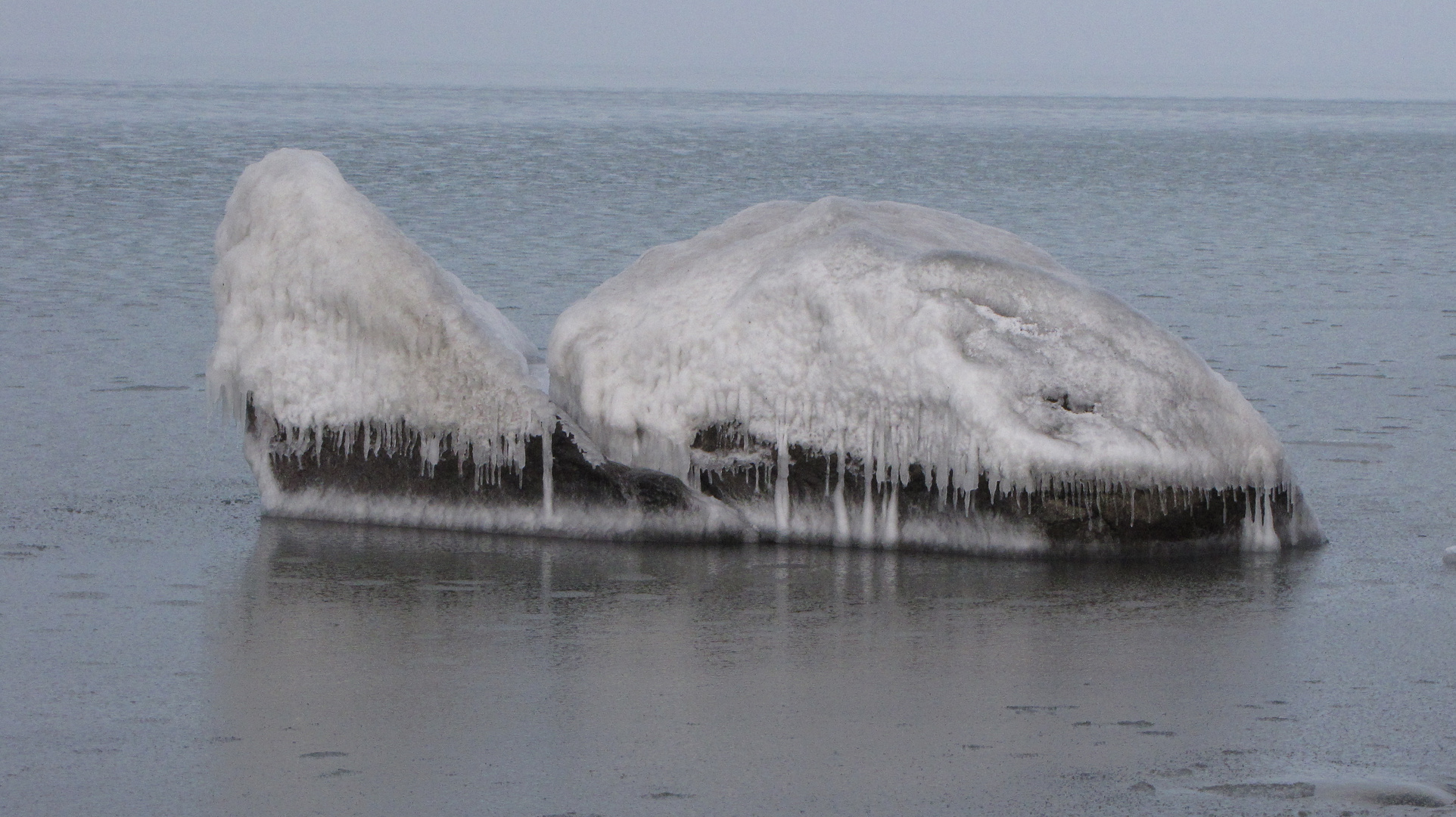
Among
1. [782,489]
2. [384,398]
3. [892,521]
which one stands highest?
[384,398]

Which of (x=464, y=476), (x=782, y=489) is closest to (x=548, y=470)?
(x=464, y=476)

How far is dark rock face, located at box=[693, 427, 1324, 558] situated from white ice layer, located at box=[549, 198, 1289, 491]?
61mm

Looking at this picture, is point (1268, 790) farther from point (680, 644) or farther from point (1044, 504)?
point (1044, 504)

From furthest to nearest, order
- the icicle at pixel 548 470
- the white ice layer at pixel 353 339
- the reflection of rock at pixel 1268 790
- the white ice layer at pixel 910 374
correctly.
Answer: the white ice layer at pixel 353 339
the icicle at pixel 548 470
the white ice layer at pixel 910 374
the reflection of rock at pixel 1268 790

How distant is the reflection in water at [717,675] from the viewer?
16.3ft

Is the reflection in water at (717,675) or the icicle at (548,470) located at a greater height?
the icicle at (548,470)

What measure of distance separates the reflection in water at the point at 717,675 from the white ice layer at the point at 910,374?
1.40ft

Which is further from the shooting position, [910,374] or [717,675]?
[910,374]

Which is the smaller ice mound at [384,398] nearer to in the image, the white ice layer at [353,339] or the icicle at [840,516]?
the white ice layer at [353,339]

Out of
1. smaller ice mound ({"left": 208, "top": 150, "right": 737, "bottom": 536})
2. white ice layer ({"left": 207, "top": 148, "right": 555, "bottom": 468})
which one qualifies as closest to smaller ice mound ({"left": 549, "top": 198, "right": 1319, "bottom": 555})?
smaller ice mound ({"left": 208, "top": 150, "right": 737, "bottom": 536})

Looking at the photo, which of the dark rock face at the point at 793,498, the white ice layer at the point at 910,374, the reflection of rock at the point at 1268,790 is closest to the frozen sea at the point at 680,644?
the reflection of rock at the point at 1268,790

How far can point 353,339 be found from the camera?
8125mm

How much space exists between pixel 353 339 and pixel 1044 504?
2.95m

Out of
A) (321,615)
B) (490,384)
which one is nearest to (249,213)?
(490,384)
